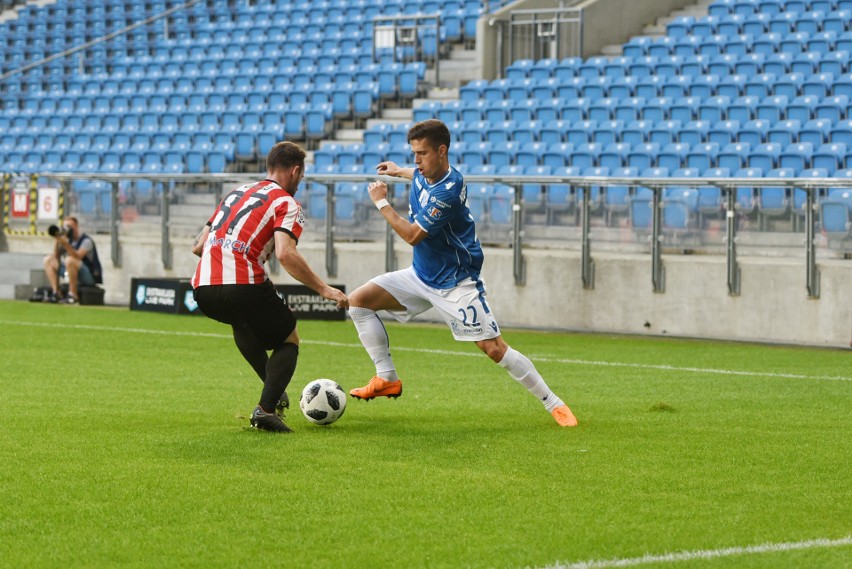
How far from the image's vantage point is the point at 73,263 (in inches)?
838

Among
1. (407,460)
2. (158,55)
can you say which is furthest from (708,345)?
(158,55)

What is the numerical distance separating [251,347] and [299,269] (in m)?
0.92

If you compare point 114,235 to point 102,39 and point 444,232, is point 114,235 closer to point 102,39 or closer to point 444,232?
point 102,39

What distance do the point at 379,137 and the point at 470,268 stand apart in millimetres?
15785

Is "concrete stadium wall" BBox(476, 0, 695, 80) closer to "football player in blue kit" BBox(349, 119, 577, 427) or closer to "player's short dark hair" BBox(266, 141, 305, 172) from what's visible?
"football player in blue kit" BBox(349, 119, 577, 427)

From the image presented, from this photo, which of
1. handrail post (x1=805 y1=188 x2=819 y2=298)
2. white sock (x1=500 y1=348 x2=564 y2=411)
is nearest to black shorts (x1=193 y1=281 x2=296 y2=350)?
white sock (x1=500 y1=348 x2=564 y2=411)

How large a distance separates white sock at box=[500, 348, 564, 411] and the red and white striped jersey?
1600 millimetres

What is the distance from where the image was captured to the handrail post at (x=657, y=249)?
17.2 m

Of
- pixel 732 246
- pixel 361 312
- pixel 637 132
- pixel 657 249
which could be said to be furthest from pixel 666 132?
pixel 361 312

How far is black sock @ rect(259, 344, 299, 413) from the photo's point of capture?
8.51 metres

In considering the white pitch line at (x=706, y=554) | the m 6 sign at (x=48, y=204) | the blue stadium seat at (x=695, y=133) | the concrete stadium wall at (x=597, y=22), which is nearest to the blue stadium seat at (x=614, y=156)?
the blue stadium seat at (x=695, y=133)

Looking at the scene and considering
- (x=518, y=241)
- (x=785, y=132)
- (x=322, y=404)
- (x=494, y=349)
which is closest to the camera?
(x=322, y=404)

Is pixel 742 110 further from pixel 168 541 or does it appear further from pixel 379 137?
pixel 168 541

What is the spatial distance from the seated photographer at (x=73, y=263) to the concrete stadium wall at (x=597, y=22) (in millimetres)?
8374
